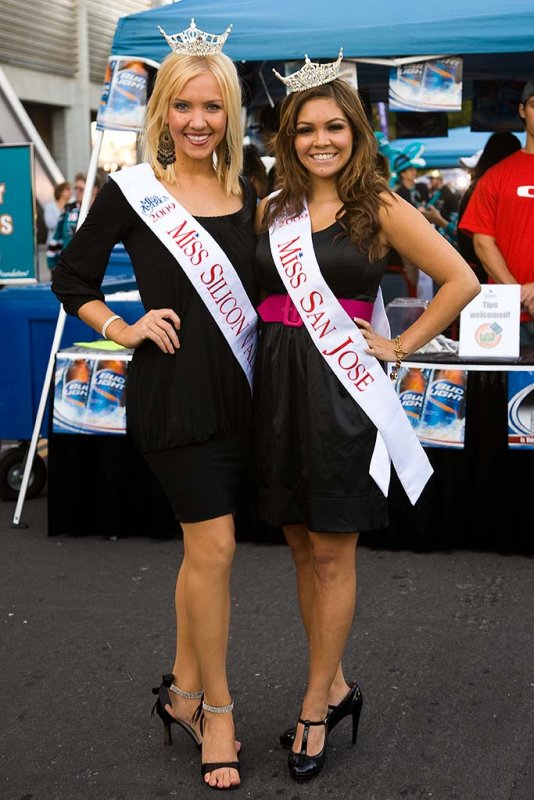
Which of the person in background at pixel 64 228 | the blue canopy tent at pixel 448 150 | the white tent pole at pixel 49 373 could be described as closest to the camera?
the white tent pole at pixel 49 373

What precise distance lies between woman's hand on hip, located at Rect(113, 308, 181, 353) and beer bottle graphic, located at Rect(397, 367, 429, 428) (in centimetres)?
211

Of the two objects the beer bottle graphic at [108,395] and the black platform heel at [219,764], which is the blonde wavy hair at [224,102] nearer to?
the black platform heel at [219,764]

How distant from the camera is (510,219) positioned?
495cm

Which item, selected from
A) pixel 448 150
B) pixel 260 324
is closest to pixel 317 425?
pixel 260 324

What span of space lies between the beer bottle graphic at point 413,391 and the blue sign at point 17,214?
2071mm

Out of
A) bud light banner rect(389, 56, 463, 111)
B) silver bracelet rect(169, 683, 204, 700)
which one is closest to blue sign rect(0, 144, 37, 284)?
bud light banner rect(389, 56, 463, 111)

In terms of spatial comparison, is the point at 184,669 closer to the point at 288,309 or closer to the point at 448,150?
the point at 288,309

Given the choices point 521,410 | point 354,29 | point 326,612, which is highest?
point 354,29

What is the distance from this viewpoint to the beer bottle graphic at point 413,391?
453 centimetres

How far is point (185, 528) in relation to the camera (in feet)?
8.84

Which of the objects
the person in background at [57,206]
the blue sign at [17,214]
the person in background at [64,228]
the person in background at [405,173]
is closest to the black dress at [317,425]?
the blue sign at [17,214]

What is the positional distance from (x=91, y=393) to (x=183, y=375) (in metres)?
2.18

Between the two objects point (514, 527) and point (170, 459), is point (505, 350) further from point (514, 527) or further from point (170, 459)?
point (170, 459)

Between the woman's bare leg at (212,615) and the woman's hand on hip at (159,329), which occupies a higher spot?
the woman's hand on hip at (159,329)
